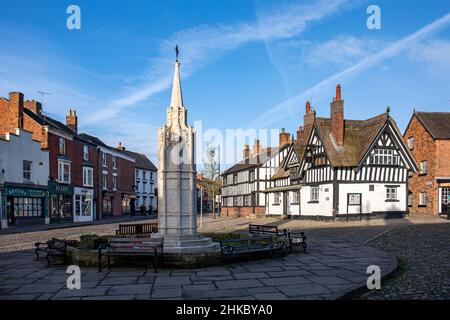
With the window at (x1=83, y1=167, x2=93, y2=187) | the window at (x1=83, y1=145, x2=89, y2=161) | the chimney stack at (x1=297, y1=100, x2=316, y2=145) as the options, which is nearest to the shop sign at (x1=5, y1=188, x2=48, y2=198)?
the window at (x1=83, y1=167, x2=93, y2=187)

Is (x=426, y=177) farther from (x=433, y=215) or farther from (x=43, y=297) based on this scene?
(x=43, y=297)

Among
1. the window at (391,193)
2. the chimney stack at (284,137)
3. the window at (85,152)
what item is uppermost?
the chimney stack at (284,137)

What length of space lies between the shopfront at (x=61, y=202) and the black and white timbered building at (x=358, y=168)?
23.5 m

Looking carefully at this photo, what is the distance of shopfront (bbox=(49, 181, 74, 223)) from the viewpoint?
110 ft

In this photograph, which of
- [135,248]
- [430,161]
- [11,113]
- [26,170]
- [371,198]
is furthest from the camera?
[430,161]

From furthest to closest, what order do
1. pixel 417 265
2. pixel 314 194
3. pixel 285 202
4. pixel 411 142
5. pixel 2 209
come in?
1. pixel 411 142
2. pixel 285 202
3. pixel 314 194
4. pixel 2 209
5. pixel 417 265

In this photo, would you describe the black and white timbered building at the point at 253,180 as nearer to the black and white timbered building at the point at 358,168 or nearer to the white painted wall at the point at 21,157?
the black and white timbered building at the point at 358,168

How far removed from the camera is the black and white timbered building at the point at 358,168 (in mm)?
29594

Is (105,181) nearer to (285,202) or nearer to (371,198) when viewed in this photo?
(285,202)

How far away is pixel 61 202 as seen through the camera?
35156 millimetres

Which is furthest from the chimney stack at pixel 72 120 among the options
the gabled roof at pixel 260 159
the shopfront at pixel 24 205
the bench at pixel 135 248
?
the bench at pixel 135 248

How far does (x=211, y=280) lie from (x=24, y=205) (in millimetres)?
26765

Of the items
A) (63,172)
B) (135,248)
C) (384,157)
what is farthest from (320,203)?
(63,172)
